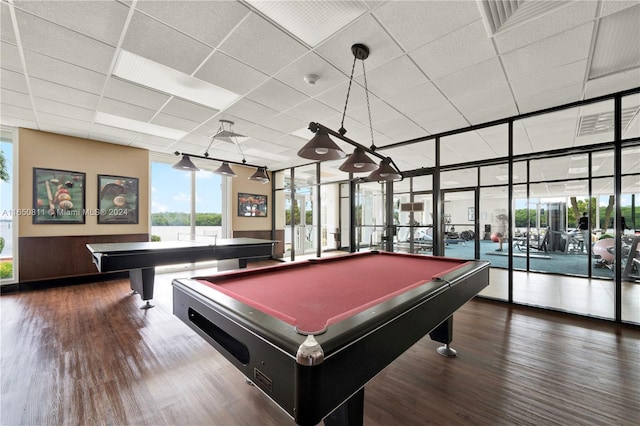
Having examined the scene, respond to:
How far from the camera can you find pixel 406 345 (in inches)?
54.2

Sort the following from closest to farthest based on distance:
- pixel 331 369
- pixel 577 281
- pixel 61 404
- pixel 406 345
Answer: pixel 331 369, pixel 406 345, pixel 61 404, pixel 577 281

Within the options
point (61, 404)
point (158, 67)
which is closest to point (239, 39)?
point (158, 67)

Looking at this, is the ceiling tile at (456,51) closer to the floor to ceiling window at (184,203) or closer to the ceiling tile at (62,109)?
the ceiling tile at (62,109)

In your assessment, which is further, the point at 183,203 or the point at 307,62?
the point at 183,203

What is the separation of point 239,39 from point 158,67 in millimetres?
1141

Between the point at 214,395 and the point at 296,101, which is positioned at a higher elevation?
the point at 296,101

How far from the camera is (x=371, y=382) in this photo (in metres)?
2.17

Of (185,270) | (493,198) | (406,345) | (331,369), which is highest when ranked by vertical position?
(493,198)

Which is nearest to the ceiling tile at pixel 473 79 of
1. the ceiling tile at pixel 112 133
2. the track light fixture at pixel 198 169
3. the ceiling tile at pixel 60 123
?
the track light fixture at pixel 198 169

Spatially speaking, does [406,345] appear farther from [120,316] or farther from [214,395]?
[120,316]

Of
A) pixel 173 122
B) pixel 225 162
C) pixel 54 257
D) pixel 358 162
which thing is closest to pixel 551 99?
pixel 358 162

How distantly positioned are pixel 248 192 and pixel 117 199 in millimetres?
3279

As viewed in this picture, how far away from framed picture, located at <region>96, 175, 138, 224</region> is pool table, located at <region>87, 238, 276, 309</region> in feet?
6.53

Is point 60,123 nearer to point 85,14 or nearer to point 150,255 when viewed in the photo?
point 150,255
